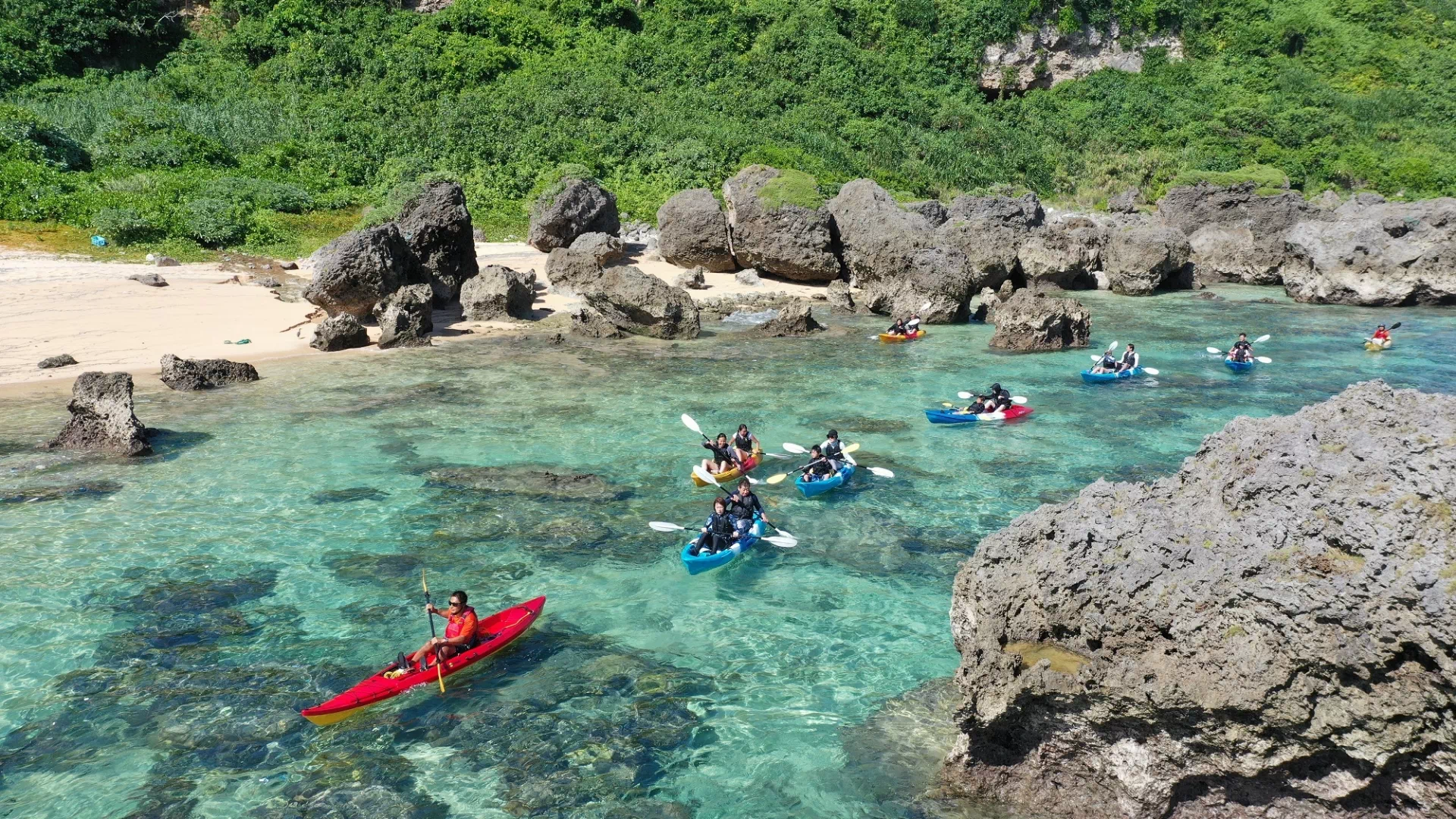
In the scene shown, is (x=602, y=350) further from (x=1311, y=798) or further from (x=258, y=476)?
(x=1311, y=798)

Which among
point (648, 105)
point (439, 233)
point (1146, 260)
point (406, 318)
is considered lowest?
point (406, 318)

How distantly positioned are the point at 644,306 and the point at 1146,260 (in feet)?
62.2

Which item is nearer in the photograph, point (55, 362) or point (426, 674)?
point (426, 674)

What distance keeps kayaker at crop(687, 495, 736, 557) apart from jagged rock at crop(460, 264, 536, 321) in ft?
53.1

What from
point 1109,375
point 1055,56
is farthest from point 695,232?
point 1055,56

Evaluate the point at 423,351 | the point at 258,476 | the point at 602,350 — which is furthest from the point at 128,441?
the point at 602,350

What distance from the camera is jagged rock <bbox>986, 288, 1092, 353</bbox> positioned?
2520 centimetres

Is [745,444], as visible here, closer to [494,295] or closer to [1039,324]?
[1039,324]

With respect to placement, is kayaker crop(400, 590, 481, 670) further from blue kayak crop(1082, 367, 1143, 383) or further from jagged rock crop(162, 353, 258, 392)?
blue kayak crop(1082, 367, 1143, 383)

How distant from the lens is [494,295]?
27000mm

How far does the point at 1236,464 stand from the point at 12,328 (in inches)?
982

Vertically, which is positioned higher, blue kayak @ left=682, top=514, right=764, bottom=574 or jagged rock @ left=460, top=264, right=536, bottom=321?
jagged rock @ left=460, top=264, right=536, bottom=321

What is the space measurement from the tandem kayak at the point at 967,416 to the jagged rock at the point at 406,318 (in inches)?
513

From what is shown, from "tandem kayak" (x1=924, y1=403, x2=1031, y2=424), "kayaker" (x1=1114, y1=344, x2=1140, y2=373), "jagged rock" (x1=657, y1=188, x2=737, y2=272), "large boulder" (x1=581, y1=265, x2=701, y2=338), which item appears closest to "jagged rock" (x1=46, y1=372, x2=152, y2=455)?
"large boulder" (x1=581, y1=265, x2=701, y2=338)
